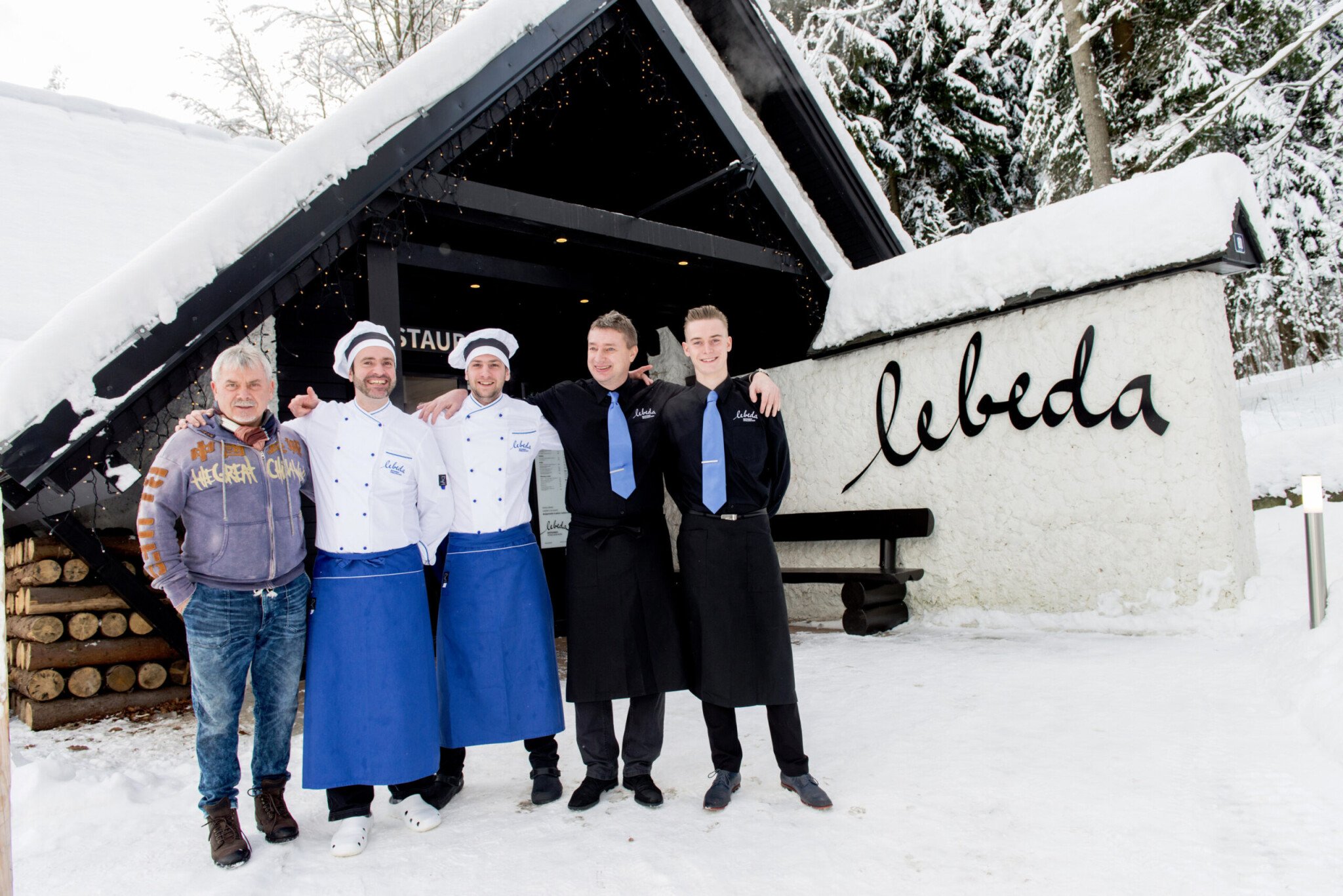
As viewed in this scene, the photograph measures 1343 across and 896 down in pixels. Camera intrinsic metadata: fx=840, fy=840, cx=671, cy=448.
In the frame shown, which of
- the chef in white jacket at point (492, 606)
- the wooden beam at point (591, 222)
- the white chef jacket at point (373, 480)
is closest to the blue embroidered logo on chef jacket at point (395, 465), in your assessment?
the white chef jacket at point (373, 480)

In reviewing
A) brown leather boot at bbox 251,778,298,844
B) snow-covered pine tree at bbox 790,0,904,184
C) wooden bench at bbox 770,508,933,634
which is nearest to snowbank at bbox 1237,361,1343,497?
wooden bench at bbox 770,508,933,634

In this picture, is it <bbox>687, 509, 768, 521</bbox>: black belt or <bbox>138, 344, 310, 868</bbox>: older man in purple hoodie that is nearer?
<bbox>138, 344, 310, 868</bbox>: older man in purple hoodie

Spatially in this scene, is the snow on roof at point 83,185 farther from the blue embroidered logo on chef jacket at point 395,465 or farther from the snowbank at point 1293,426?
the snowbank at point 1293,426

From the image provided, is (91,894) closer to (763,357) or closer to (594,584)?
(594,584)

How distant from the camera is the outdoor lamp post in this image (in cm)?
417

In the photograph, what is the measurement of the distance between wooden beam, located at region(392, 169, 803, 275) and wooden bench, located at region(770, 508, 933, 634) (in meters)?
2.11

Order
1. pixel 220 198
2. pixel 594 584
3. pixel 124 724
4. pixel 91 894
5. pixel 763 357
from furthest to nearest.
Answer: pixel 763 357 → pixel 124 724 → pixel 220 198 → pixel 594 584 → pixel 91 894

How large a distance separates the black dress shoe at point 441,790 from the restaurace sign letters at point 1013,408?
174 inches

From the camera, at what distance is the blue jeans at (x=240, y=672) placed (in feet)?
9.16

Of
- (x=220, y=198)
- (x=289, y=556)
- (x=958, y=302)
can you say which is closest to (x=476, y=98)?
(x=220, y=198)

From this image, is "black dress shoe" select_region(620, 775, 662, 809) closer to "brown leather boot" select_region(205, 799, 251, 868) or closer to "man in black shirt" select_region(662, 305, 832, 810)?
"man in black shirt" select_region(662, 305, 832, 810)

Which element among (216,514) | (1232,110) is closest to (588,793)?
(216,514)

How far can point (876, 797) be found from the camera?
3023 mm

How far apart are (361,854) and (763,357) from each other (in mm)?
6040
